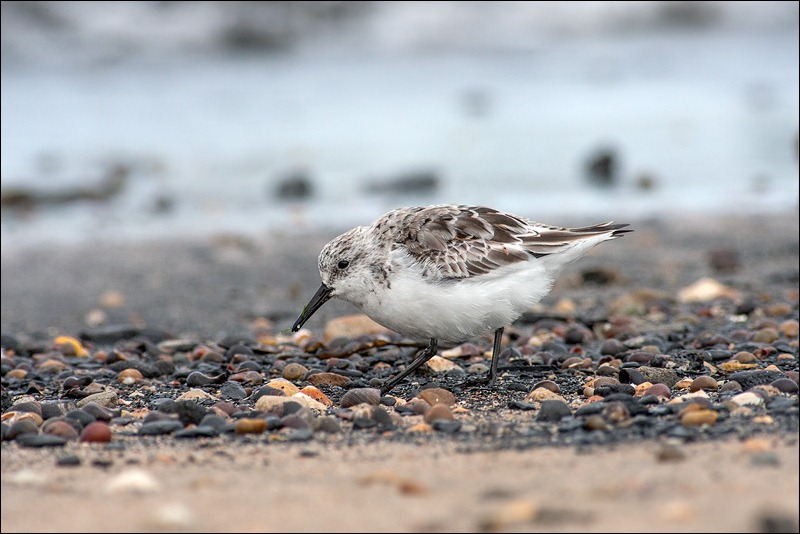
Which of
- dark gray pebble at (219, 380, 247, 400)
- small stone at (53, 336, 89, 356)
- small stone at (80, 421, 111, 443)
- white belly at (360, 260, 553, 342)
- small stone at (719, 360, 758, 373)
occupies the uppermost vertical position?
white belly at (360, 260, 553, 342)

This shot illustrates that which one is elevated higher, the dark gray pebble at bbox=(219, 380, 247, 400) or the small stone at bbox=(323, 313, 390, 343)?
the small stone at bbox=(323, 313, 390, 343)

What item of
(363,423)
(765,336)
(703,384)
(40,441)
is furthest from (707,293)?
(40,441)

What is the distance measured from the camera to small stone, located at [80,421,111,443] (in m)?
4.45

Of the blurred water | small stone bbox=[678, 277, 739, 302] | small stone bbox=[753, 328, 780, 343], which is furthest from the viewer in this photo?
the blurred water

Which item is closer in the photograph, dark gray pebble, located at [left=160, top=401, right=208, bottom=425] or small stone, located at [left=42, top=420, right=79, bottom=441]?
small stone, located at [left=42, top=420, right=79, bottom=441]

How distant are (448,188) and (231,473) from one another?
9.45 meters

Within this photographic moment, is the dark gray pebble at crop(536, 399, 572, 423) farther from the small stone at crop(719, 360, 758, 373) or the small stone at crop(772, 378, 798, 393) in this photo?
the small stone at crop(719, 360, 758, 373)

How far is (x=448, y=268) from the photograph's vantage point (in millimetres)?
5527

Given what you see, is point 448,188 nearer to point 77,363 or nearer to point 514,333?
point 514,333

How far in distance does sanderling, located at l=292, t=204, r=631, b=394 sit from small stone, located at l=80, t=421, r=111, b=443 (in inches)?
66.0

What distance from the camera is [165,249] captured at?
1095 centimetres

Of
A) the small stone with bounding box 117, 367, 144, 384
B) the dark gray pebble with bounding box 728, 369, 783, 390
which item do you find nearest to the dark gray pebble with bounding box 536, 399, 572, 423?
the dark gray pebble with bounding box 728, 369, 783, 390

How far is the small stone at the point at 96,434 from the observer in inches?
175

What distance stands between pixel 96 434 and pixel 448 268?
2043 millimetres
